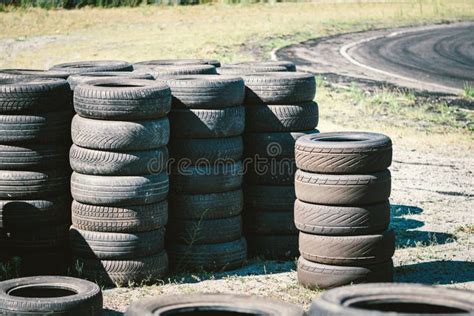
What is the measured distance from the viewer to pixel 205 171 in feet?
37.0

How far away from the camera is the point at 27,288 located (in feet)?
30.5

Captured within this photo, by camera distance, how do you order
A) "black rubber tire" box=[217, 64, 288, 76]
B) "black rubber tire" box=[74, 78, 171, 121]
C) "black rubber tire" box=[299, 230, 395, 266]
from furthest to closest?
"black rubber tire" box=[217, 64, 288, 76], "black rubber tire" box=[74, 78, 171, 121], "black rubber tire" box=[299, 230, 395, 266]

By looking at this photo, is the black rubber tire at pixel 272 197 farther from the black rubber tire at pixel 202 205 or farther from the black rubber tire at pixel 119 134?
the black rubber tire at pixel 119 134

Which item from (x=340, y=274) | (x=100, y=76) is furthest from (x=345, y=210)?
(x=100, y=76)

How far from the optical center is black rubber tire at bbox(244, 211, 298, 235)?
1194 centimetres

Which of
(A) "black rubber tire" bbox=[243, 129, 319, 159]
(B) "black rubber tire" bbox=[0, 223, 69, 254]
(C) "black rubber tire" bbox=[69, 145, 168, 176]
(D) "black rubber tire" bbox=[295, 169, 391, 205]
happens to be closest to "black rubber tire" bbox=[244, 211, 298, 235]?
(A) "black rubber tire" bbox=[243, 129, 319, 159]

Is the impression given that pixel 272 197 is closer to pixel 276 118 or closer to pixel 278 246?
pixel 278 246

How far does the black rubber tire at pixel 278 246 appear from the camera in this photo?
12.0 metres

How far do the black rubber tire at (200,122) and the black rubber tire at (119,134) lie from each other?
1.69 ft

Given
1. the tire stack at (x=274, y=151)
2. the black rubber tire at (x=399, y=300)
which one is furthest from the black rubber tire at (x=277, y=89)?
the black rubber tire at (x=399, y=300)

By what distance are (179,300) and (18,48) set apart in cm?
2861

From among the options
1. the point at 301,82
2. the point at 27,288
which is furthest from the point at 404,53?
the point at 27,288

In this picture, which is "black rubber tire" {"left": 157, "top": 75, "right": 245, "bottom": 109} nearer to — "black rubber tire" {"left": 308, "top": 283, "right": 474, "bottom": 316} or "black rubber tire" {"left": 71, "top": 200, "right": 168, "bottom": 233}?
"black rubber tire" {"left": 71, "top": 200, "right": 168, "bottom": 233}

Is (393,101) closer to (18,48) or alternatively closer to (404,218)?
(404,218)
